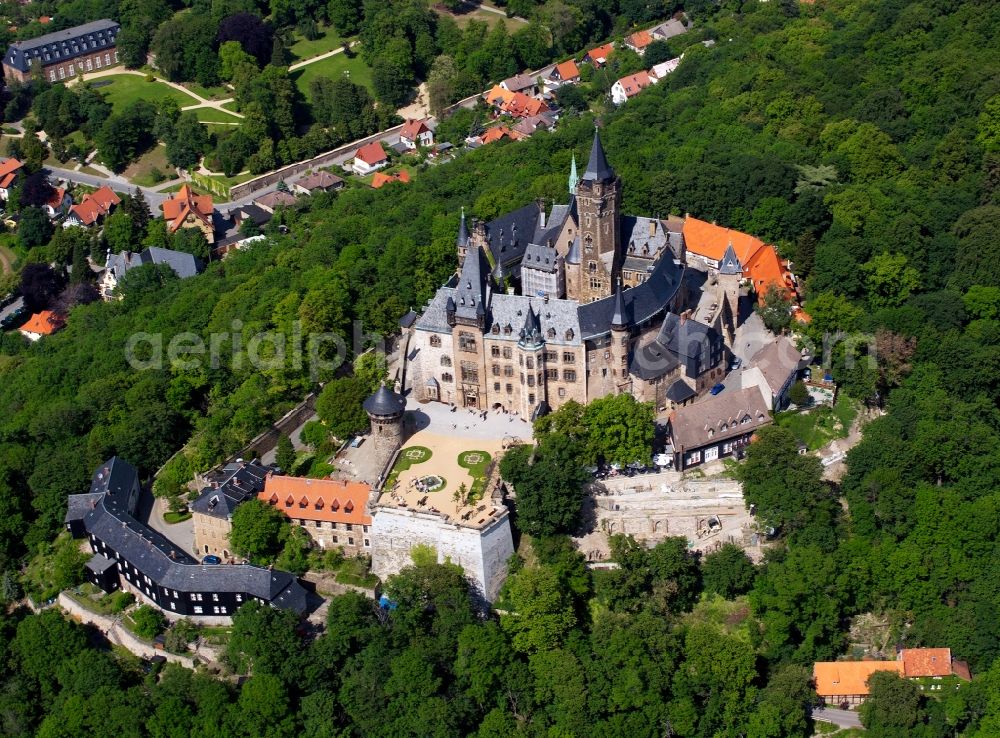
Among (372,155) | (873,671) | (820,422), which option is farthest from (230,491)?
(372,155)

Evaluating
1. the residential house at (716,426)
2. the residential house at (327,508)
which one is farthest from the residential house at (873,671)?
the residential house at (327,508)

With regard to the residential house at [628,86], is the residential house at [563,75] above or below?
below

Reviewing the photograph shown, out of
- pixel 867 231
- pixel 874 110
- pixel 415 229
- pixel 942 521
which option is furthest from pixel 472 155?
pixel 942 521

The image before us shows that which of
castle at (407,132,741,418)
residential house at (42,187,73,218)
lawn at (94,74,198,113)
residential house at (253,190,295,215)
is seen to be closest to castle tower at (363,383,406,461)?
castle at (407,132,741,418)

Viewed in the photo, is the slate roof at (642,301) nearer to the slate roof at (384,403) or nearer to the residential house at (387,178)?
the slate roof at (384,403)

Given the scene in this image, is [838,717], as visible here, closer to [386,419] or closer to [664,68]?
[386,419]
